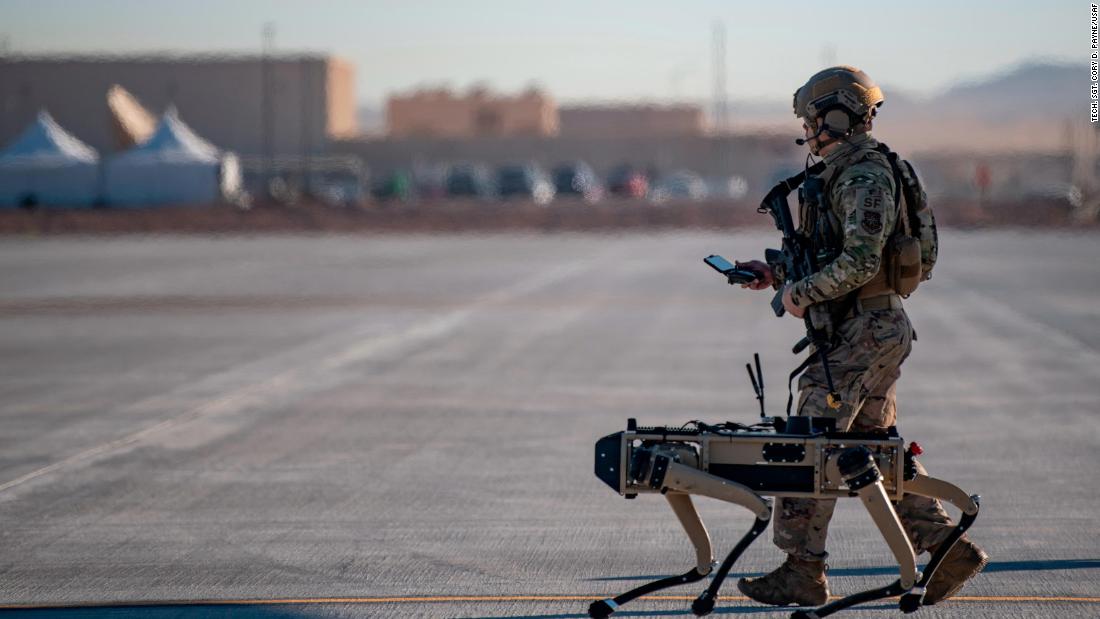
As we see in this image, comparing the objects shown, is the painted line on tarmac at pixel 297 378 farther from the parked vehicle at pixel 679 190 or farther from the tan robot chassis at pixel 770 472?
the parked vehicle at pixel 679 190

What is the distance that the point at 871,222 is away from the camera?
5594 mm

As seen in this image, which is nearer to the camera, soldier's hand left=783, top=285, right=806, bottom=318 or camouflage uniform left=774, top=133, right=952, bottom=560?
camouflage uniform left=774, top=133, right=952, bottom=560

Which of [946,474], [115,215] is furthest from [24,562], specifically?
[115,215]

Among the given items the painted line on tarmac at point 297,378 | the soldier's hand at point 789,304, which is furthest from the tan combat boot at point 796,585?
the painted line on tarmac at point 297,378

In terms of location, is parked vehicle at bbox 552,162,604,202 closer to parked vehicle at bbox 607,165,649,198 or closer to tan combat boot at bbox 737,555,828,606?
parked vehicle at bbox 607,165,649,198

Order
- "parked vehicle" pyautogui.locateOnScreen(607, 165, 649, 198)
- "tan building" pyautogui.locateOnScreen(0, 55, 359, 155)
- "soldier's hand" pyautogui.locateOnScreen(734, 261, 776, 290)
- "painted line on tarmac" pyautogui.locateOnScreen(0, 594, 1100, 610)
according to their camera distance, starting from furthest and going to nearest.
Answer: "tan building" pyautogui.locateOnScreen(0, 55, 359, 155) → "parked vehicle" pyautogui.locateOnScreen(607, 165, 649, 198) → "painted line on tarmac" pyautogui.locateOnScreen(0, 594, 1100, 610) → "soldier's hand" pyautogui.locateOnScreen(734, 261, 776, 290)

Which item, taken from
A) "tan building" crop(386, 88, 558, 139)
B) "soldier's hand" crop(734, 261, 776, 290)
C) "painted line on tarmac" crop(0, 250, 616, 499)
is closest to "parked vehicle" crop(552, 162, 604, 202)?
"painted line on tarmac" crop(0, 250, 616, 499)

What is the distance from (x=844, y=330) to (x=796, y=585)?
36.8 inches

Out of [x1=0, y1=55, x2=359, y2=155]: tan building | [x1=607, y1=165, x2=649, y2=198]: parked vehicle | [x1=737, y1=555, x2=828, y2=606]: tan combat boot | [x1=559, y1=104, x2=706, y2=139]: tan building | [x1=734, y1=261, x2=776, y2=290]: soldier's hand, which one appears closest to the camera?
[x1=737, y1=555, x2=828, y2=606]: tan combat boot

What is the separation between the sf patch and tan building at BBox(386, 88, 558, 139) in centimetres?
12741

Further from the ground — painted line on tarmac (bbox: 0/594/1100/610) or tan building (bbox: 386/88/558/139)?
tan building (bbox: 386/88/558/139)

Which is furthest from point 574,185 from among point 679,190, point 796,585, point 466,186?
point 796,585

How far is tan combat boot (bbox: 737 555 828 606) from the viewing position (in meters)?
5.81

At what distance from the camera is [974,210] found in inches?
2237
